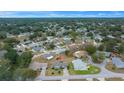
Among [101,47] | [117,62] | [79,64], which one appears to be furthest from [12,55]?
[117,62]

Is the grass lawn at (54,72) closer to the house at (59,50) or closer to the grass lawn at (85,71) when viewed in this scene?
the grass lawn at (85,71)

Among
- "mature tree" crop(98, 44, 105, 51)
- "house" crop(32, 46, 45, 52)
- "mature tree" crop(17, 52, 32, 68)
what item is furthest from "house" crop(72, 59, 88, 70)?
"mature tree" crop(17, 52, 32, 68)

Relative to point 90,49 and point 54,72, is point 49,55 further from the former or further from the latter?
point 90,49

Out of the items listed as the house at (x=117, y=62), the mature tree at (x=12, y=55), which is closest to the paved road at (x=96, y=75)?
the house at (x=117, y=62)
